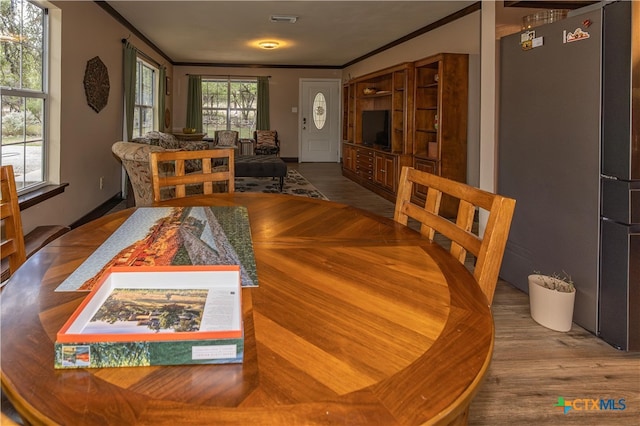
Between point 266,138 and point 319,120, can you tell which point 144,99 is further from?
point 319,120

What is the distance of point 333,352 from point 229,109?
11473mm

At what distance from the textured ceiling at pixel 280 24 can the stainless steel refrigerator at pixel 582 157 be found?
2.84 metres

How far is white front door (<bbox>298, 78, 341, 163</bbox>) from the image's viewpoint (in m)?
11.7

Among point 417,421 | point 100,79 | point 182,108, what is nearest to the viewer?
point 417,421

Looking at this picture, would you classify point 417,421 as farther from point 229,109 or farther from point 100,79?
point 229,109

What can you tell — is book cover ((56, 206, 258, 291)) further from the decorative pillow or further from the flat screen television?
the decorative pillow

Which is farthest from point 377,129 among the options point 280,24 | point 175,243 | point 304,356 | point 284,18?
point 304,356

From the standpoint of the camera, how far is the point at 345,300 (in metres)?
0.92

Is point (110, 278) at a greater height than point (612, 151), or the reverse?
point (612, 151)

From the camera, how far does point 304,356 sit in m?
0.69

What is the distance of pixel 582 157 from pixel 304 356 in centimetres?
239

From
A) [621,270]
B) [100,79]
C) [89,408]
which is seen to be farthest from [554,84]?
[100,79]

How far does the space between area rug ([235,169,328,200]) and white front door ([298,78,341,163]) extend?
3.15 m

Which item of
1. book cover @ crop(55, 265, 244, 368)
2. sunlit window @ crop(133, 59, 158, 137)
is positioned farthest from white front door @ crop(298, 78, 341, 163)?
book cover @ crop(55, 265, 244, 368)
